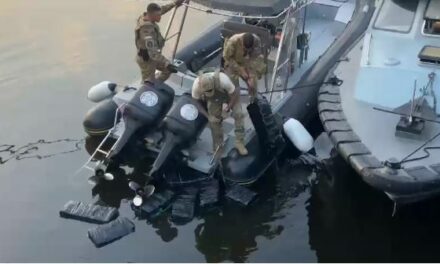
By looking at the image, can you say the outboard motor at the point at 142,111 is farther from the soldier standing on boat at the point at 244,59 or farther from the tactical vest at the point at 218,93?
the soldier standing on boat at the point at 244,59

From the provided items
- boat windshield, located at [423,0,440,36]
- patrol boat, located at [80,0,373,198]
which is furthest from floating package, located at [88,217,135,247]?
boat windshield, located at [423,0,440,36]

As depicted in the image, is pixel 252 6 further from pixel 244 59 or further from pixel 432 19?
pixel 432 19

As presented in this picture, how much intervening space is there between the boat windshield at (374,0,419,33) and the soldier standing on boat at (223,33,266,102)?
1.34 meters

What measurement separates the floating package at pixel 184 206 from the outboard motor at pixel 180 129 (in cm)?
41

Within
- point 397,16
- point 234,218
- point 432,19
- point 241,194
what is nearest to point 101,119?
point 241,194

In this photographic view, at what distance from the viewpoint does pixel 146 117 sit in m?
6.80

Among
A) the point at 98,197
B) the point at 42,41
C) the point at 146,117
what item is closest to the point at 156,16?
the point at 146,117

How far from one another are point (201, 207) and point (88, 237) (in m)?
1.20

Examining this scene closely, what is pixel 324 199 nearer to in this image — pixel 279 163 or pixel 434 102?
pixel 279 163

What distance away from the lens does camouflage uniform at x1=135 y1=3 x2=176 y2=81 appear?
282 inches

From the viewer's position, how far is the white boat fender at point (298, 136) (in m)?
6.93

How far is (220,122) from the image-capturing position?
6.72 meters

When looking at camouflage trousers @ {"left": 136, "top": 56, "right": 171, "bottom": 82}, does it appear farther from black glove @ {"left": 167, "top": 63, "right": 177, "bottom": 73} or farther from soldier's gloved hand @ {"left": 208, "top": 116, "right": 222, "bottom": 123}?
soldier's gloved hand @ {"left": 208, "top": 116, "right": 222, "bottom": 123}

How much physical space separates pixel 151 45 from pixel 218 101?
1.14 meters
